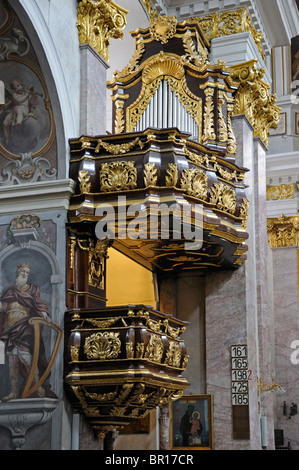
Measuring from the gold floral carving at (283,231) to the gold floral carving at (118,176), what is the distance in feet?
26.0

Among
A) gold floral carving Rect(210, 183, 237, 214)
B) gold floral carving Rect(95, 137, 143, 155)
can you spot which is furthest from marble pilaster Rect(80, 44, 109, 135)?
gold floral carving Rect(210, 183, 237, 214)

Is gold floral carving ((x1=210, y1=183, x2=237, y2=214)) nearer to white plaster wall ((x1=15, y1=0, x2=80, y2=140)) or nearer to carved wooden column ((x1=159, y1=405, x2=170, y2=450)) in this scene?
white plaster wall ((x1=15, y1=0, x2=80, y2=140))

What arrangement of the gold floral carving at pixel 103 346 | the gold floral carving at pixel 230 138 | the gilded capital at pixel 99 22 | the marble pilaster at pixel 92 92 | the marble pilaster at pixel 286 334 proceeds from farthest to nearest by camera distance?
the marble pilaster at pixel 286 334
the gold floral carving at pixel 230 138
the gilded capital at pixel 99 22
the marble pilaster at pixel 92 92
the gold floral carving at pixel 103 346

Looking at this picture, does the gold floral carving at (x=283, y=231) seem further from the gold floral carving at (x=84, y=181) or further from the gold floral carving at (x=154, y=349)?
the gold floral carving at (x=154, y=349)

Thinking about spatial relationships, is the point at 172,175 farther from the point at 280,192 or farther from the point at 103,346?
the point at 280,192

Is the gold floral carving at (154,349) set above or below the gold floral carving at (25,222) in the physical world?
below

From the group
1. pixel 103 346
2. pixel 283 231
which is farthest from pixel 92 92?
pixel 283 231

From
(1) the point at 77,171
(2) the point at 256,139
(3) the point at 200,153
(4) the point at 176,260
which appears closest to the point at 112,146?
(1) the point at 77,171

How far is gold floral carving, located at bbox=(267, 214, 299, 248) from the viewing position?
→ 53.4 ft

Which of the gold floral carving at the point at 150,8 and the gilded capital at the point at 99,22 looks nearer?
the gilded capital at the point at 99,22

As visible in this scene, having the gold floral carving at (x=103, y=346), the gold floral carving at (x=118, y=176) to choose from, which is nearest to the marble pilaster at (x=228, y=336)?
the gold floral carving at (x=118, y=176)

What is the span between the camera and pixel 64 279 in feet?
28.4

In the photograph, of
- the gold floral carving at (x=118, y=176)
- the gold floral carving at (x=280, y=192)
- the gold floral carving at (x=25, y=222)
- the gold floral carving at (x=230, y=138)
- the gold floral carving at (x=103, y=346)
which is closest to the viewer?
the gold floral carving at (x=103, y=346)

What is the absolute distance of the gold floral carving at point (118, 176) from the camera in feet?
28.8
